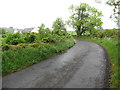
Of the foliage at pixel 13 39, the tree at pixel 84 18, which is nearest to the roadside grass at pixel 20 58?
the foliage at pixel 13 39

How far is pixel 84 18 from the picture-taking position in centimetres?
4000

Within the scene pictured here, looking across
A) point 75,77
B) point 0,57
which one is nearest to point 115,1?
point 75,77

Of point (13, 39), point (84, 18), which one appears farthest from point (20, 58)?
point (84, 18)

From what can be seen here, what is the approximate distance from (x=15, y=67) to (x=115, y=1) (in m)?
6.81

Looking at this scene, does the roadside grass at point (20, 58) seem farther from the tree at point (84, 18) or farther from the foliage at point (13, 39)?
the tree at point (84, 18)

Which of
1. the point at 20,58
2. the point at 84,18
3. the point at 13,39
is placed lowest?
the point at 20,58

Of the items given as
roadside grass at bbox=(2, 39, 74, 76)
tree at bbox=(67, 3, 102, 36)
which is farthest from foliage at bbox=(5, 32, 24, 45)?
tree at bbox=(67, 3, 102, 36)

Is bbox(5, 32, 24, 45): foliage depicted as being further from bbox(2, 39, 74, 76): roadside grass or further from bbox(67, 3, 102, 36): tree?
bbox(67, 3, 102, 36): tree

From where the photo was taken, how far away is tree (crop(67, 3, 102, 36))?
122 ft

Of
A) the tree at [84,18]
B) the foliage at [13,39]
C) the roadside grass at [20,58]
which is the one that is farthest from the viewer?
the tree at [84,18]

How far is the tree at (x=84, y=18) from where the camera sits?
3722 centimetres

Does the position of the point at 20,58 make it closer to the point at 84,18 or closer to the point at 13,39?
the point at 13,39

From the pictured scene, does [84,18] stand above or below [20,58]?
above

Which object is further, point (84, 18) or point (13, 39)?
point (84, 18)
